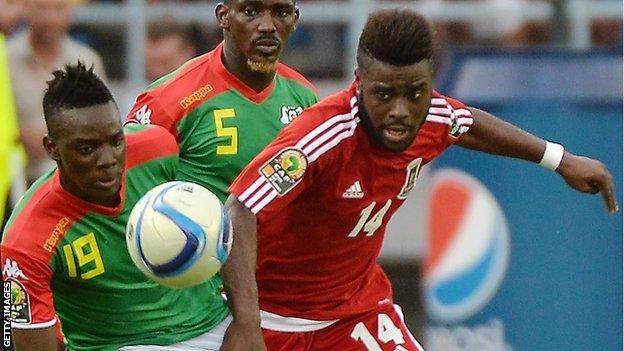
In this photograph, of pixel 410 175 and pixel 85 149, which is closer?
pixel 85 149

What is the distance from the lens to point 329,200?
6105mm

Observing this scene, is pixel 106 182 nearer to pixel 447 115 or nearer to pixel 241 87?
pixel 241 87

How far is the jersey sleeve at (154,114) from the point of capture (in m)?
6.68

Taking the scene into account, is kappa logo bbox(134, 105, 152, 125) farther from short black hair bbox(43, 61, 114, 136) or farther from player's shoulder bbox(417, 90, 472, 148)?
player's shoulder bbox(417, 90, 472, 148)

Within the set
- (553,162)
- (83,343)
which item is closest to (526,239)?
(553,162)

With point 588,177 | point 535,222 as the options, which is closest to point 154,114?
point 588,177

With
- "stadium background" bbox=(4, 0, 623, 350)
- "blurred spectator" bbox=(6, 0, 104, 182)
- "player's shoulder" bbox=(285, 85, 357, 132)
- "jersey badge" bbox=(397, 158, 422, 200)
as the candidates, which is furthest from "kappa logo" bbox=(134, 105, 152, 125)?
"stadium background" bbox=(4, 0, 623, 350)

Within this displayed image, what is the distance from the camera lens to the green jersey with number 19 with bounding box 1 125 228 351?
19.2 feet

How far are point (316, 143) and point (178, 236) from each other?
0.68m

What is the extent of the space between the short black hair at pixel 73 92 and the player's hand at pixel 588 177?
78.7 inches

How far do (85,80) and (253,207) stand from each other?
2.79ft

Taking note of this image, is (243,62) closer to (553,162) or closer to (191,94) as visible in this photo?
(191,94)

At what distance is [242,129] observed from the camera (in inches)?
265

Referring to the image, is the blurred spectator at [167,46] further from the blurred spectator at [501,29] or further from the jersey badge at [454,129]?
the jersey badge at [454,129]
